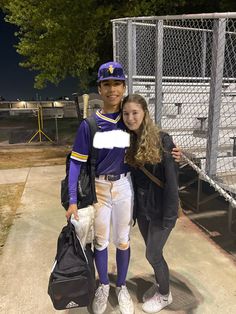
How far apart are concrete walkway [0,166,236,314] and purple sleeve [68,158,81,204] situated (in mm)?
1087

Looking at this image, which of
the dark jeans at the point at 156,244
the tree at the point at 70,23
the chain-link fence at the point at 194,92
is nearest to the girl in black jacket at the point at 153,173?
the dark jeans at the point at 156,244

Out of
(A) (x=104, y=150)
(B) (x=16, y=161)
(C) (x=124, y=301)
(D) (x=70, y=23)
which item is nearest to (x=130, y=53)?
(A) (x=104, y=150)

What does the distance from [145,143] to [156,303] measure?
1.45 meters

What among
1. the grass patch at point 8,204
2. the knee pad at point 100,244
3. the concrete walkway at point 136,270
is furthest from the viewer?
the grass patch at point 8,204

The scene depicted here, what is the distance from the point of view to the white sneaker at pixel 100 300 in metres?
2.76

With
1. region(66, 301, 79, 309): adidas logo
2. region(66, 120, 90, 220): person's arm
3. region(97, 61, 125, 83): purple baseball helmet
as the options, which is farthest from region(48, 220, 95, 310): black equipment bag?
region(97, 61, 125, 83): purple baseball helmet

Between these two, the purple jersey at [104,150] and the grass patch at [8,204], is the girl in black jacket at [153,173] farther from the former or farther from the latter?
the grass patch at [8,204]

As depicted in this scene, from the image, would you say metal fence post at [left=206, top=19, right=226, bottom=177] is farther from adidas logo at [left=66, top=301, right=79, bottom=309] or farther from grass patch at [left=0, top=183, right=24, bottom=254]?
grass patch at [left=0, top=183, right=24, bottom=254]

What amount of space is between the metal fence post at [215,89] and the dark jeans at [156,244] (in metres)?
1.18

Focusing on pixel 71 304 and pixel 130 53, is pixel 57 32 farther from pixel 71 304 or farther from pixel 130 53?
pixel 71 304

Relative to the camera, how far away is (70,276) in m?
2.31

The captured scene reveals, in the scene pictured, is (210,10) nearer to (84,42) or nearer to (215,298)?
(84,42)

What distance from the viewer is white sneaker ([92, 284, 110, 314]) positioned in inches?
108

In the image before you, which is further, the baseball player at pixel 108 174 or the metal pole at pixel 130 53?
the metal pole at pixel 130 53
